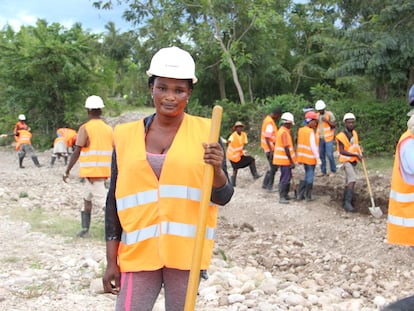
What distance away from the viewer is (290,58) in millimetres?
25375

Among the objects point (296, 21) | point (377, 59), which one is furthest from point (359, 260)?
point (296, 21)

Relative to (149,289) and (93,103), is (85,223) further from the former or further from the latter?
(149,289)

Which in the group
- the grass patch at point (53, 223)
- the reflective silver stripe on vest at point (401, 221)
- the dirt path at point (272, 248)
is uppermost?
the reflective silver stripe on vest at point (401, 221)

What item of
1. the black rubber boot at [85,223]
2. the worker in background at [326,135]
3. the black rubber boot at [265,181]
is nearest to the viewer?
the black rubber boot at [85,223]

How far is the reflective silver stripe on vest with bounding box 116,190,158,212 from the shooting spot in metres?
2.45

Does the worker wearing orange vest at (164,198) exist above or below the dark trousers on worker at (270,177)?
above

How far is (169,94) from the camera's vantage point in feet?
8.11

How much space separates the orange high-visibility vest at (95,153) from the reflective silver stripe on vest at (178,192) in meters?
4.29

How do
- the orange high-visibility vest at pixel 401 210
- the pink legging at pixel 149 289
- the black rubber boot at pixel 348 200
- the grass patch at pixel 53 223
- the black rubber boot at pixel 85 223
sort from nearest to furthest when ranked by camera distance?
1. the pink legging at pixel 149 289
2. the orange high-visibility vest at pixel 401 210
3. the black rubber boot at pixel 85 223
4. the grass patch at pixel 53 223
5. the black rubber boot at pixel 348 200

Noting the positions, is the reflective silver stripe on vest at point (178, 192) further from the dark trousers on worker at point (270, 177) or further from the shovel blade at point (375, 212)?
the dark trousers on worker at point (270, 177)

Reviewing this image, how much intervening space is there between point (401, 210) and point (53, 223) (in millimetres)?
5705

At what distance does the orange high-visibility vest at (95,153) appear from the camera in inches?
261

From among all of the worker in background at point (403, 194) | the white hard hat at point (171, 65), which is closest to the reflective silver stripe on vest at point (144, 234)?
the white hard hat at point (171, 65)

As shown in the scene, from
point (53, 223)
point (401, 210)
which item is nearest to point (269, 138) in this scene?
point (53, 223)
